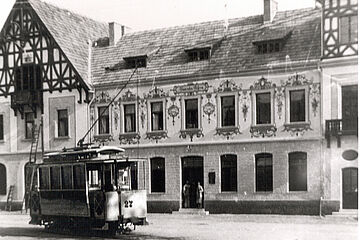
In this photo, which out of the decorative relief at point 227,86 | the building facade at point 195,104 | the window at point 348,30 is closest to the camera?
the window at point 348,30

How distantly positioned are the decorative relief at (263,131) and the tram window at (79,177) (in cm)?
724

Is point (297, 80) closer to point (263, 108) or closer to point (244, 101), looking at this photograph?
point (263, 108)


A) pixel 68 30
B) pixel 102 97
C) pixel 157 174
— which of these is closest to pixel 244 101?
pixel 157 174

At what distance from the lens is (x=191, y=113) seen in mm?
22188

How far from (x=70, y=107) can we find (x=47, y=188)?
6363mm

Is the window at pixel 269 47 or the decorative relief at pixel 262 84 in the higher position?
the window at pixel 269 47

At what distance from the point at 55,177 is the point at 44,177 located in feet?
1.91

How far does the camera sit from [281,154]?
2066 centimetres

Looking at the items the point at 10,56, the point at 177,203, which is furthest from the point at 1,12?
the point at 177,203

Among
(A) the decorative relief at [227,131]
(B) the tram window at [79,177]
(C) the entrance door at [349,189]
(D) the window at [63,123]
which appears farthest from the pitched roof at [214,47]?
(B) the tram window at [79,177]

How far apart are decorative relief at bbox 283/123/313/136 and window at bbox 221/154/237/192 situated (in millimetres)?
2442

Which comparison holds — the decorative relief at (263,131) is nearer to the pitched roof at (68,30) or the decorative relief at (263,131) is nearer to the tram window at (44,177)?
the pitched roof at (68,30)

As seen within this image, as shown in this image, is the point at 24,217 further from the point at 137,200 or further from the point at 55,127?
the point at 137,200

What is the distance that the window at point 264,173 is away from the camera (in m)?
20.9
